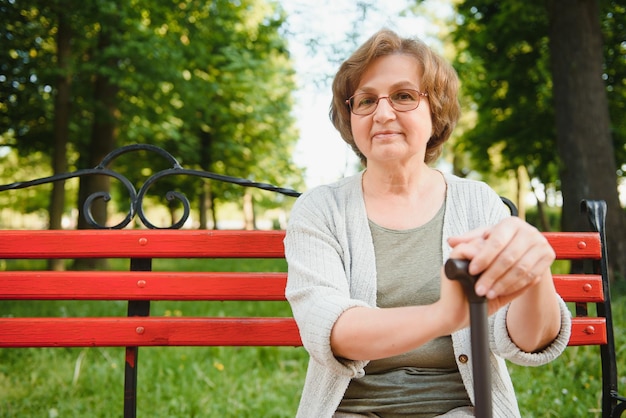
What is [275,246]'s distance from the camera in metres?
2.09

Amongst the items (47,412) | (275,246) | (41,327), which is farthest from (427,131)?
(47,412)

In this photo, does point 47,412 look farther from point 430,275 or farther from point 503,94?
point 503,94

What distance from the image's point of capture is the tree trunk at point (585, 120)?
21.6ft

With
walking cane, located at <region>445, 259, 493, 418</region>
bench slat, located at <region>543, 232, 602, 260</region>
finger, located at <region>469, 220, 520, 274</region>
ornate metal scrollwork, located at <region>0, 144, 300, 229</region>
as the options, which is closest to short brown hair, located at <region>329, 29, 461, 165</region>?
ornate metal scrollwork, located at <region>0, 144, 300, 229</region>

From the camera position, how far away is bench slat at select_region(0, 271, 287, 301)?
6.56 ft

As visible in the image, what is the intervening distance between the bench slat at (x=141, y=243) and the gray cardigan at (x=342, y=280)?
322 millimetres

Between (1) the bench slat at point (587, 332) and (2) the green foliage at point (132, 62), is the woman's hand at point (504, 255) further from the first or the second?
(2) the green foliage at point (132, 62)

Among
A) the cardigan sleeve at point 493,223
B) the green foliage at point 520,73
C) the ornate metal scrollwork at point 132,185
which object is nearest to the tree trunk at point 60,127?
the green foliage at point 520,73

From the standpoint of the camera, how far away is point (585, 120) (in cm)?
659

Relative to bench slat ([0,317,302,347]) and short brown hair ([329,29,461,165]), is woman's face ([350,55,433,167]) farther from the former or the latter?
bench slat ([0,317,302,347])

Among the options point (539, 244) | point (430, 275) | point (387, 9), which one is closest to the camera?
point (539, 244)

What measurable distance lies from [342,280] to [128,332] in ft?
2.74

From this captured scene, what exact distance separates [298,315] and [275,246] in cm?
56

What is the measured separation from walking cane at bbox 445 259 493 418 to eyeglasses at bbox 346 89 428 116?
798 millimetres
